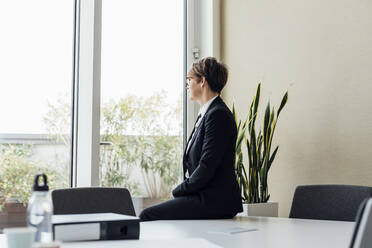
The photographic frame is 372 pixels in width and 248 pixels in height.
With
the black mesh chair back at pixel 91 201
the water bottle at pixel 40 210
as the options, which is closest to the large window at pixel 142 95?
the black mesh chair back at pixel 91 201

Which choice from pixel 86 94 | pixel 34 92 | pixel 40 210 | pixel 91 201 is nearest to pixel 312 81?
pixel 86 94

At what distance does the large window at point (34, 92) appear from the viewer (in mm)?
3395

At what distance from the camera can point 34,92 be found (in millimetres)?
3514

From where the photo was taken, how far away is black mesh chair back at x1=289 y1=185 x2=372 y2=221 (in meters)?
2.27

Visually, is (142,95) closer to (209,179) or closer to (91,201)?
(209,179)

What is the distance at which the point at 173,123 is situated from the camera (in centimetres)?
426

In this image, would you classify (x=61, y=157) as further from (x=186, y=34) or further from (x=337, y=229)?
(x=337, y=229)

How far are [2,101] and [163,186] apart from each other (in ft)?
4.94

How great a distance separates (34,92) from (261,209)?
1.86m

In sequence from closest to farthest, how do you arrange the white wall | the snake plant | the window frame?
the white wall → the snake plant → the window frame

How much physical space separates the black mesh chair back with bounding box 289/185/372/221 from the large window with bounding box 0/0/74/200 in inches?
75.1

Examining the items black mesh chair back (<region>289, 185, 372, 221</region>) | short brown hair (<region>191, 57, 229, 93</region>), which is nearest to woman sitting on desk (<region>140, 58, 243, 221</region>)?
short brown hair (<region>191, 57, 229, 93</region>)

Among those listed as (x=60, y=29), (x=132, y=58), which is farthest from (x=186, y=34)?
(x=60, y=29)

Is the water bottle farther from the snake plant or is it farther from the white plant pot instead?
the snake plant
